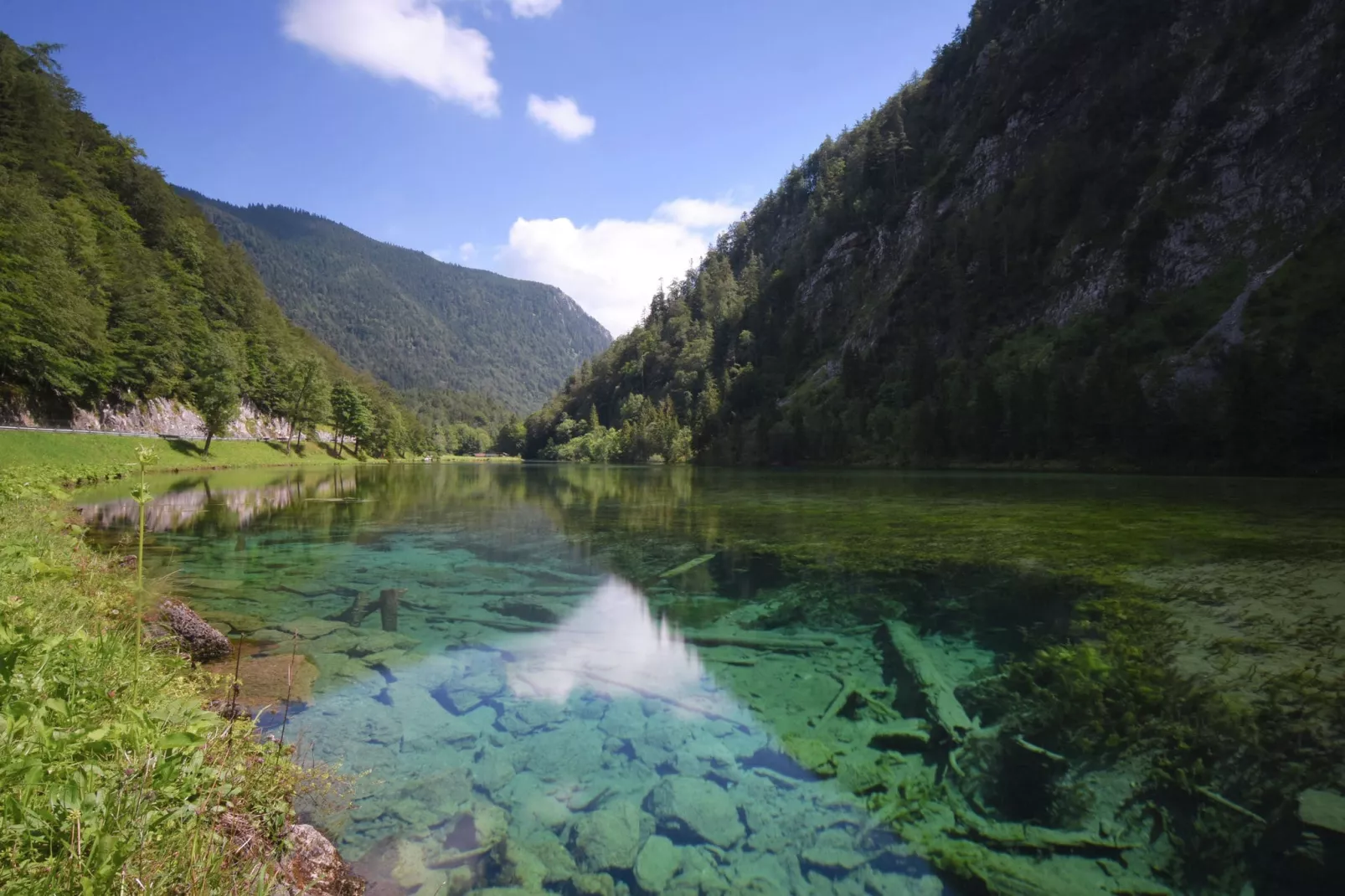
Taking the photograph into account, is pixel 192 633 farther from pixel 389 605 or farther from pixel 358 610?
pixel 389 605

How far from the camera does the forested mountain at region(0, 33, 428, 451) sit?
45.1m

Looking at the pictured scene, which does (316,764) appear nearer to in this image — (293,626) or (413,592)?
(293,626)

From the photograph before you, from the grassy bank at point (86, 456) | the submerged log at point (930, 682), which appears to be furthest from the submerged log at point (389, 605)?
the submerged log at point (930, 682)

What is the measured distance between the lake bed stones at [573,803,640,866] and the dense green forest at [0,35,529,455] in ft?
186

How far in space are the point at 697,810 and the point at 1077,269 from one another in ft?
292

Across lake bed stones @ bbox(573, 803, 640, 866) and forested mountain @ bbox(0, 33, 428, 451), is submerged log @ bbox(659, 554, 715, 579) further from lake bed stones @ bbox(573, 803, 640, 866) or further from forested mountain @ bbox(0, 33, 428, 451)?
forested mountain @ bbox(0, 33, 428, 451)

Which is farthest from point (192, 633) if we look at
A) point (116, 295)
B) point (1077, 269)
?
point (1077, 269)

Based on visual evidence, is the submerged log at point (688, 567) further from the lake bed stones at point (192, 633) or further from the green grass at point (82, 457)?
the green grass at point (82, 457)

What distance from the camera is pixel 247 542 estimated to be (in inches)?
749

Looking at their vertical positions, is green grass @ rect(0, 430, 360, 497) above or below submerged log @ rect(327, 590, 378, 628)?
above

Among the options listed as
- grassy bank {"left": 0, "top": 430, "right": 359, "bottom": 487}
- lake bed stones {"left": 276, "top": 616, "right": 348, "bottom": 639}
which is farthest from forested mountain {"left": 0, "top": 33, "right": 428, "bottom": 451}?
lake bed stones {"left": 276, "top": 616, "right": 348, "bottom": 639}

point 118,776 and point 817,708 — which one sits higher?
point 118,776

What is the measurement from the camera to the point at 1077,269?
245 ft

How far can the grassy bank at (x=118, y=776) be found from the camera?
2613mm
